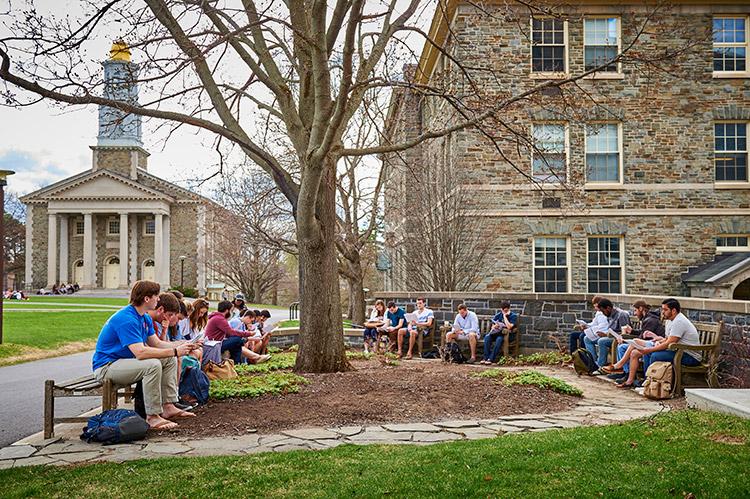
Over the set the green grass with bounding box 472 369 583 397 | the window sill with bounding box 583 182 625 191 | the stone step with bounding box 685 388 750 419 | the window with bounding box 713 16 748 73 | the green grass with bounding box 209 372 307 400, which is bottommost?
the green grass with bounding box 472 369 583 397

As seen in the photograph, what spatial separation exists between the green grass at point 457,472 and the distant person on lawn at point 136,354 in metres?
1.40

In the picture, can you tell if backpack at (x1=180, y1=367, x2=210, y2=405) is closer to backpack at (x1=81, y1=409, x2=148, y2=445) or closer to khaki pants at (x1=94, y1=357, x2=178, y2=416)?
khaki pants at (x1=94, y1=357, x2=178, y2=416)

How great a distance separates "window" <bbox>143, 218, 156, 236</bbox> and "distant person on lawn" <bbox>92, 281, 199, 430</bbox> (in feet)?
188

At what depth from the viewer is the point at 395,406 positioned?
26.2 feet

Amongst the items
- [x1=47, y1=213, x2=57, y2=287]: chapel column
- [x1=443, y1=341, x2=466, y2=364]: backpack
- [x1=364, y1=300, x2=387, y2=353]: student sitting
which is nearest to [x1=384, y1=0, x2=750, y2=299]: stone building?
[x1=364, y1=300, x2=387, y2=353]: student sitting

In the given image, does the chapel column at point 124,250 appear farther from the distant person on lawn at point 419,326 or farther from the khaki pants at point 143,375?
the khaki pants at point 143,375

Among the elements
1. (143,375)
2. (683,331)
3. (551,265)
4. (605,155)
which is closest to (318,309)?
(143,375)

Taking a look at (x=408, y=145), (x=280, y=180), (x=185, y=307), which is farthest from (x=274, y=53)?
(x=185, y=307)

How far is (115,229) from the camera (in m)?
61.5

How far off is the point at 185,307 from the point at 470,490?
6167mm

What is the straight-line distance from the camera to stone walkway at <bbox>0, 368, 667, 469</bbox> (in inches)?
229

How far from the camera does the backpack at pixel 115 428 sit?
623 cm

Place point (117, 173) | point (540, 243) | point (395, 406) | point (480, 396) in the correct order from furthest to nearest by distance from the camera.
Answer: point (117, 173) < point (540, 243) < point (480, 396) < point (395, 406)

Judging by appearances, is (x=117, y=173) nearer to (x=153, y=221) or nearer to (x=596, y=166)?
(x=153, y=221)
